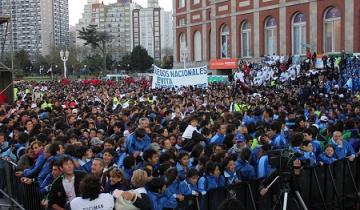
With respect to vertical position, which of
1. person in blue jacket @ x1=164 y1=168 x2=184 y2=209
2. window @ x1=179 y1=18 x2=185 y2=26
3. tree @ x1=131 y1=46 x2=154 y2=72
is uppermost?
window @ x1=179 y1=18 x2=185 y2=26

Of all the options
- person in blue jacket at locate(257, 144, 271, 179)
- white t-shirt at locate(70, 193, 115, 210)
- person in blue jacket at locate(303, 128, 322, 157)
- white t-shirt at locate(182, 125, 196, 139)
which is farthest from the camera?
white t-shirt at locate(182, 125, 196, 139)

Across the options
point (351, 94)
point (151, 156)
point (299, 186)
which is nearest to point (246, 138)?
point (299, 186)

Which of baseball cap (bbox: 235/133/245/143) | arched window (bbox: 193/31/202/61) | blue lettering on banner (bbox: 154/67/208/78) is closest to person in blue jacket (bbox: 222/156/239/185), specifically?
baseball cap (bbox: 235/133/245/143)

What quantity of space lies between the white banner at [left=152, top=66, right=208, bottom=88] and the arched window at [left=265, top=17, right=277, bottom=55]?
18.0 meters

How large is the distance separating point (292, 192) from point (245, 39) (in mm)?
36161

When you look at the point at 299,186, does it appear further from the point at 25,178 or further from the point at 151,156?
the point at 25,178

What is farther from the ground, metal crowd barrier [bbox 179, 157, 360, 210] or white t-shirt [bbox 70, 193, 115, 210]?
white t-shirt [bbox 70, 193, 115, 210]

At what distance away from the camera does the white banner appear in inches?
906

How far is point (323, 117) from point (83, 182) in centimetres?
988

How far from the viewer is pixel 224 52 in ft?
152

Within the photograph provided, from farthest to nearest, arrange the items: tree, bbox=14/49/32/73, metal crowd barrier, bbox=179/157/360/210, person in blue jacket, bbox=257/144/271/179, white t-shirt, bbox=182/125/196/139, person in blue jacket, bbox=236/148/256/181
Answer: tree, bbox=14/49/32/73 < white t-shirt, bbox=182/125/196/139 < person in blue jacket, bbox=257/144/271/179 < person in blue jacket, bbox=236/148/256/181 < metal crowd barrier, bbox=179/157/360/210

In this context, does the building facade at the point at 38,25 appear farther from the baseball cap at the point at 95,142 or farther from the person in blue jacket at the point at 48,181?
the person in blue jacket at the point at 48,181

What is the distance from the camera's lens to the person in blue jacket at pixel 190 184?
7328 mm

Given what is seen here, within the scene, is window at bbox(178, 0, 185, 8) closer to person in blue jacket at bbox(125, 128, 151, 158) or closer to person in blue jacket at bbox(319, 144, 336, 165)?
person in blue jacket at bbox(125, 128, 151, 158)
